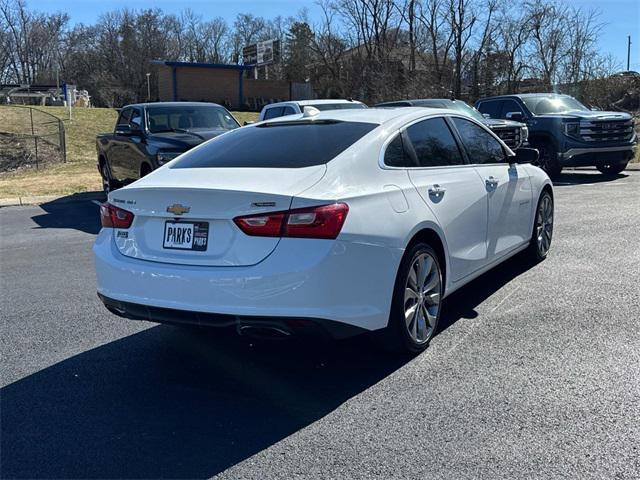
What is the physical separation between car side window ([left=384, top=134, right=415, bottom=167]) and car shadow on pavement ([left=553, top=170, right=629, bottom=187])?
34.0ft

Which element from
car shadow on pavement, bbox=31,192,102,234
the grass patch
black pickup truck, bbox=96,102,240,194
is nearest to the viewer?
car shadow on pavement, bbox=31,192,102,234

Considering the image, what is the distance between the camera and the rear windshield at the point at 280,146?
172 inches

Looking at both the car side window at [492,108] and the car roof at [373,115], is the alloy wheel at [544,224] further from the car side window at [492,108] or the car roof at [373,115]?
the car side window at [492,108]

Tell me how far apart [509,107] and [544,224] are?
397 inches

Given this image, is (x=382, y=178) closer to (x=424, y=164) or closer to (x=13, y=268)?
(x=424, y=164)

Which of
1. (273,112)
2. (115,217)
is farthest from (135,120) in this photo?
(115,217)

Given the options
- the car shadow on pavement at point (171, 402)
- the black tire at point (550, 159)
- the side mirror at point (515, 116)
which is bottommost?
the car shadow on pavement at point (171, 402)

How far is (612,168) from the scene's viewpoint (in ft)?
51.8

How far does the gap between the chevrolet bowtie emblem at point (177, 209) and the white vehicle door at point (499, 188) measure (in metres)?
2.61

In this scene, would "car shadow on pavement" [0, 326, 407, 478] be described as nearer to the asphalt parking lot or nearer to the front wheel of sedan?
the asphalt parking lot

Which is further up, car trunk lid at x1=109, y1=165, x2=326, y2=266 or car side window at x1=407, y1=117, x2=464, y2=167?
car side window at x1=407, y1=117, x2=464, y2=167

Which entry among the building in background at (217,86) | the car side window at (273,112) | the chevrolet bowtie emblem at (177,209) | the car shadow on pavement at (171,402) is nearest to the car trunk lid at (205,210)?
the chevrolet bowtie emblem at (177,209)

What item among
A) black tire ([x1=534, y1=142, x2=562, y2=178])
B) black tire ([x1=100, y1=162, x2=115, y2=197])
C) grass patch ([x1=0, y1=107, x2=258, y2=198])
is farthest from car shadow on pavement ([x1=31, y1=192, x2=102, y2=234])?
black tire ([x1=534, y1=142, x2=562, y2=178])

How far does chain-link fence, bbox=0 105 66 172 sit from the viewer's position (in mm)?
22422
